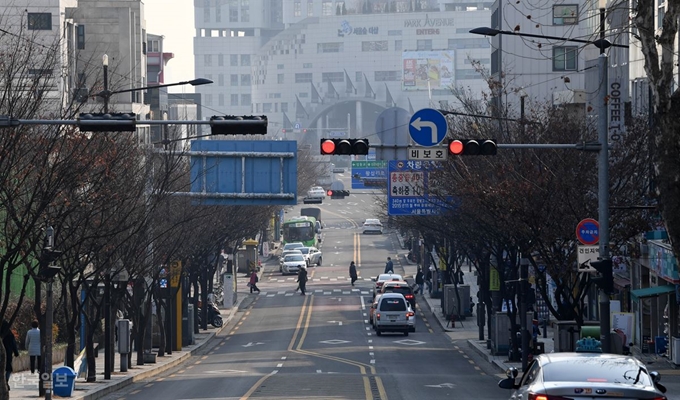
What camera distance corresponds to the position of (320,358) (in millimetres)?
45312

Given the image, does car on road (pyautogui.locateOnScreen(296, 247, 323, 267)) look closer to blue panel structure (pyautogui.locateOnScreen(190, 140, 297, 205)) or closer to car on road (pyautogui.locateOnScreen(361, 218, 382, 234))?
car on road (pyautogui.locateOnScreen(361, 218, 382, 234))

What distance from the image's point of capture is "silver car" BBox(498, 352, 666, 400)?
45.9ft

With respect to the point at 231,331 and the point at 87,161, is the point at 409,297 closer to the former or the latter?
the point at 231,331

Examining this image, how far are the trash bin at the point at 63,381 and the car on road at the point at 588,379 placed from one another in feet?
50.9

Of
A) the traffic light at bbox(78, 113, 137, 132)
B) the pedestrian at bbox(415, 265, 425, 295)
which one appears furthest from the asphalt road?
the traffic light at bbox(78, 113, 137, 132)

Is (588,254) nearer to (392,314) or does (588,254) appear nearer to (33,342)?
(33,342)

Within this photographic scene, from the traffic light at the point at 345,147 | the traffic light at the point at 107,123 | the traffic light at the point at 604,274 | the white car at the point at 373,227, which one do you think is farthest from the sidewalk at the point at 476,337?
the white car at the point at 373,227

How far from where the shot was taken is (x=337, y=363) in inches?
1681

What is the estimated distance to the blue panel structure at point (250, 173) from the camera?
45594mm

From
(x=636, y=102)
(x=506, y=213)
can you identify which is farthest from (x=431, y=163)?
(x=506, y=213)

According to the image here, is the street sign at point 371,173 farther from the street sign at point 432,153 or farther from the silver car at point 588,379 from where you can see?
the silver car at point 588,379

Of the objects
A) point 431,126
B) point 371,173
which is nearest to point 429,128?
point 431,126

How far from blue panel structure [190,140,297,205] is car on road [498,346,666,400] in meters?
30.4

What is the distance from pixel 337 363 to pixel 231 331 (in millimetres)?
19133
